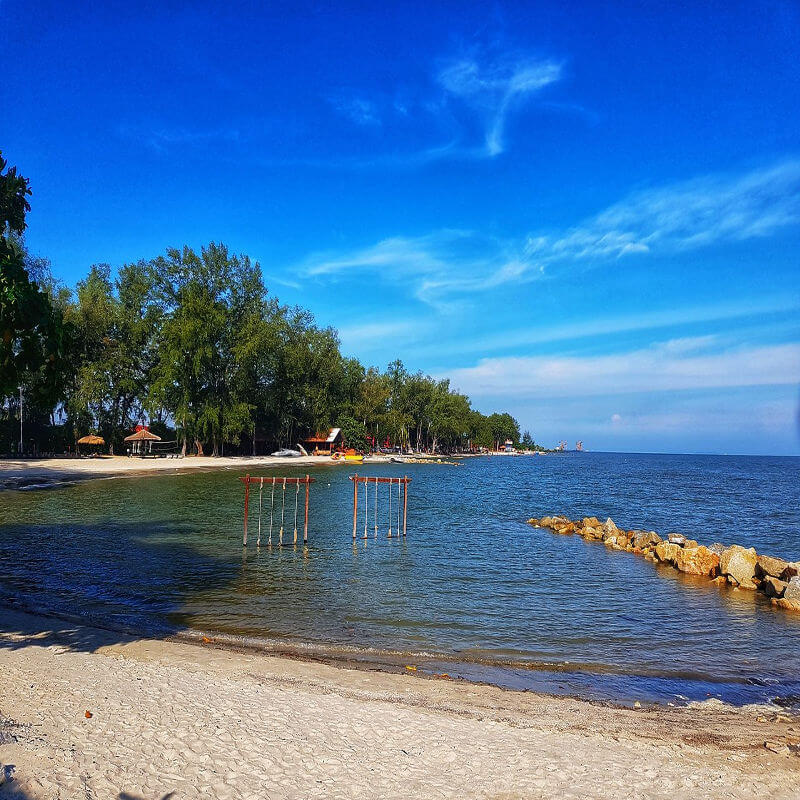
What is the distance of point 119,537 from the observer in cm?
2248

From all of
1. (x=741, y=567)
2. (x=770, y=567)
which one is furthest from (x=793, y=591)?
(x=741, y=567)

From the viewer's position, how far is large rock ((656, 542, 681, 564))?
21.7 meters

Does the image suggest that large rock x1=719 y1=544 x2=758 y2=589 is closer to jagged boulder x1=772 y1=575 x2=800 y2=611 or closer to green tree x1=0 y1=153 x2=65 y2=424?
jagged boulder x1=772 y1=575 x2=800 y2=611

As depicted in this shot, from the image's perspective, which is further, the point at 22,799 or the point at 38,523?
the point at 38,523

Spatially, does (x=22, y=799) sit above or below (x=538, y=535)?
above

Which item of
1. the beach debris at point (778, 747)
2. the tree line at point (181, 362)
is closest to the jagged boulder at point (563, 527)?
the beach debris at point (778, 747)

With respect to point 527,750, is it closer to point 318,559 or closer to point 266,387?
point 318,559

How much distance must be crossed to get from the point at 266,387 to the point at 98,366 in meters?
20.9

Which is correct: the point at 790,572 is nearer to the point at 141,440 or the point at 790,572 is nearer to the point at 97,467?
the point at 97,467

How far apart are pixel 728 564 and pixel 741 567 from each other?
1.43 feet

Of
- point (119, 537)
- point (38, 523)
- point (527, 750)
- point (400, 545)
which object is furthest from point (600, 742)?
point (38, 523)

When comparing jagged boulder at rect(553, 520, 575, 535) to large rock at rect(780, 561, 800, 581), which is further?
jagged boulder at rect(553, 520, 575, 535)

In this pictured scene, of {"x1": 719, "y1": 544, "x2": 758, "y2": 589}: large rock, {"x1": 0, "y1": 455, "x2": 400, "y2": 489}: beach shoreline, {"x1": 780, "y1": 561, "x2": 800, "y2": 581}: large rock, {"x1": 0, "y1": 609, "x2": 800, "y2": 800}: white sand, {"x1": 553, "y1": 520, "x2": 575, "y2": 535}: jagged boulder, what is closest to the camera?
{"x1": 0, "y1": 609, "x2": 800, "y2": 800}: white sand

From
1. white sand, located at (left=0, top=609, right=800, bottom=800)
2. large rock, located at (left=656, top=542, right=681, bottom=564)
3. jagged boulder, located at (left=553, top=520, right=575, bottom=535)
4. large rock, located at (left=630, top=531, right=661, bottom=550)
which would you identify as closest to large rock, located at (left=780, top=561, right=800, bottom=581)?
large rock, located at (left=656, top=542, right=681, bottom=564)
